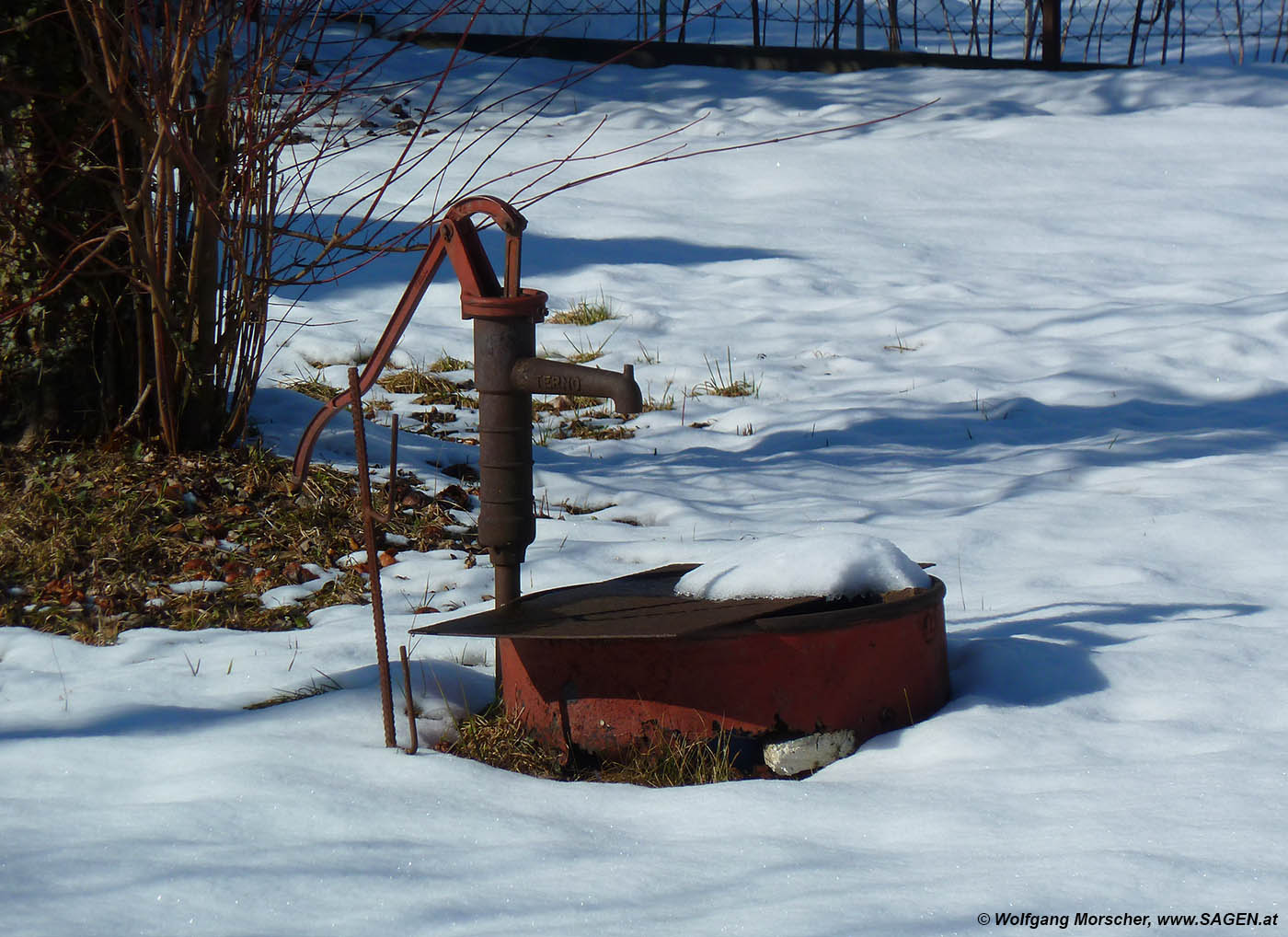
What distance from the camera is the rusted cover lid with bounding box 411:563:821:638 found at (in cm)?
203

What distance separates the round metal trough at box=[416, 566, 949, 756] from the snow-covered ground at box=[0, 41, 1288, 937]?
0.39 ft

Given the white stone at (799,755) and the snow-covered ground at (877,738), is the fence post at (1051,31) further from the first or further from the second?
the white stone at (799,755)

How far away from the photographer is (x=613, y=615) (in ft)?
7.18

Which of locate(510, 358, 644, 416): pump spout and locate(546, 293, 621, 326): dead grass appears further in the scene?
locate(546, 293, 621, 326): dead grass

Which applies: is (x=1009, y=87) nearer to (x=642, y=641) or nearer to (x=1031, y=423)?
(x=1031, y=423)

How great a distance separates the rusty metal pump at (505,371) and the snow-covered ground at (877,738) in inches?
18.3

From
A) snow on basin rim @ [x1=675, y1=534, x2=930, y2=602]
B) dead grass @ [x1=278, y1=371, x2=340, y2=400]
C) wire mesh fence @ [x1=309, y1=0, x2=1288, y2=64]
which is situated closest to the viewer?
snow on basin rim @ [x1=675, y1=534, x2=930, y2=602]

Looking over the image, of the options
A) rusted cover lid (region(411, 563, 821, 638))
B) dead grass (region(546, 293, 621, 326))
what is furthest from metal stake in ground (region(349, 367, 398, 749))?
dead grass (region(546, 293, 621, 326))

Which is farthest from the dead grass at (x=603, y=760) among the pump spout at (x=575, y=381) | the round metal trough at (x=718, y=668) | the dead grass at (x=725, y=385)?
the dead grass at (x=725, y=385)

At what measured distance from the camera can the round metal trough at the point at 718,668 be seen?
2062 millimetres

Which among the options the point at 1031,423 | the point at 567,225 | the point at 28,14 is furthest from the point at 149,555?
the point at 567,225

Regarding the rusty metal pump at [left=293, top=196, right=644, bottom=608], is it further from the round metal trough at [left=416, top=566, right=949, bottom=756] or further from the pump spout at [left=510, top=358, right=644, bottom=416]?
the round metal trough at [left=416, top=566, right=949, bottom=756]

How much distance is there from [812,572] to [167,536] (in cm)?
191

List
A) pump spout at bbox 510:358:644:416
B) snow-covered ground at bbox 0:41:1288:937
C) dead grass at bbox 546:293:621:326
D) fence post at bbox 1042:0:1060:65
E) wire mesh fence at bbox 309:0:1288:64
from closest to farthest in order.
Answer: snow-covered ground at bbox 0:41:1288:937, pump spout at bbox 510:358:644:416, dead grass at bbox 546:293:621:326, fence post at bbox 1042:0:1060:65, wire mesh fence at bbox 309:0:1288:64
